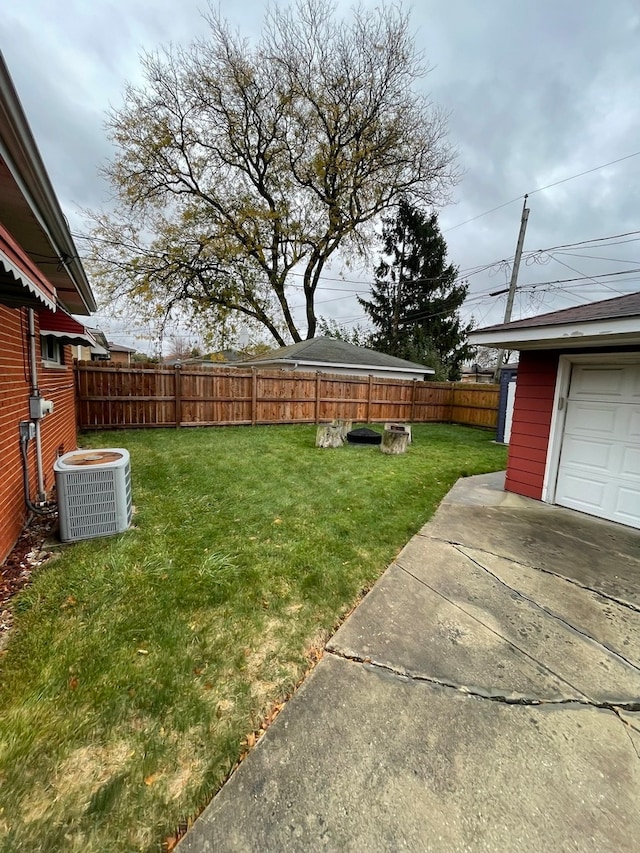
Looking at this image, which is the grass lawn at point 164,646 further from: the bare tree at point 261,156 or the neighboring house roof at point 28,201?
the bare tree at point 261,156

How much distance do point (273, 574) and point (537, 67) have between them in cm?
1321

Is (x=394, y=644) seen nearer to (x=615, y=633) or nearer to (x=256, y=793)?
(x=256, y=793)

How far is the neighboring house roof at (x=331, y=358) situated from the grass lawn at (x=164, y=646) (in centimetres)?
1018

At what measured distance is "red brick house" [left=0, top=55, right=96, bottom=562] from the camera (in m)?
1.97

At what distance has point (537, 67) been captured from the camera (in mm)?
9055

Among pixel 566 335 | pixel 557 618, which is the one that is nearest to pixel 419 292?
pixel 566 335

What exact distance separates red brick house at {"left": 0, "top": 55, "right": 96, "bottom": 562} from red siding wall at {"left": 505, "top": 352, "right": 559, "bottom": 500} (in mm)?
5707

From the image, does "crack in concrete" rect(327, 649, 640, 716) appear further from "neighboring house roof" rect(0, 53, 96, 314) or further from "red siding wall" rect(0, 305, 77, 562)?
"red siding wall" rect(0, 305, 77, 562)

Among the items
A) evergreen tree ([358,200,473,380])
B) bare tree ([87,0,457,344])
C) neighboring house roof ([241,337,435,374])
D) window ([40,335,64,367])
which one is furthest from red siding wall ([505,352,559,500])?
evergreen tree ([358,200,473,380])

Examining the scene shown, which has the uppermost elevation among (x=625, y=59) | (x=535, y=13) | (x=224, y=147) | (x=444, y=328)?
(x=224, y=147)

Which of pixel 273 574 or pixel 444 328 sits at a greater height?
pixel 444 328

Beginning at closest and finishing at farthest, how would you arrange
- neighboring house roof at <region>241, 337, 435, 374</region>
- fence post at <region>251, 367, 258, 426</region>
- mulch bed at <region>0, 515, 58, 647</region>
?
1. mulch bed at <region>0, 515, 58, 647</region>
2. fence post at <region>251, 367, 258, 426</region>
3. neighboring house roof at <region>241, 337, 435, 374</region>

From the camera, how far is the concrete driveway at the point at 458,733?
4.34 feet

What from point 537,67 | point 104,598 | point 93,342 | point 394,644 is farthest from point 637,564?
point 537,67
